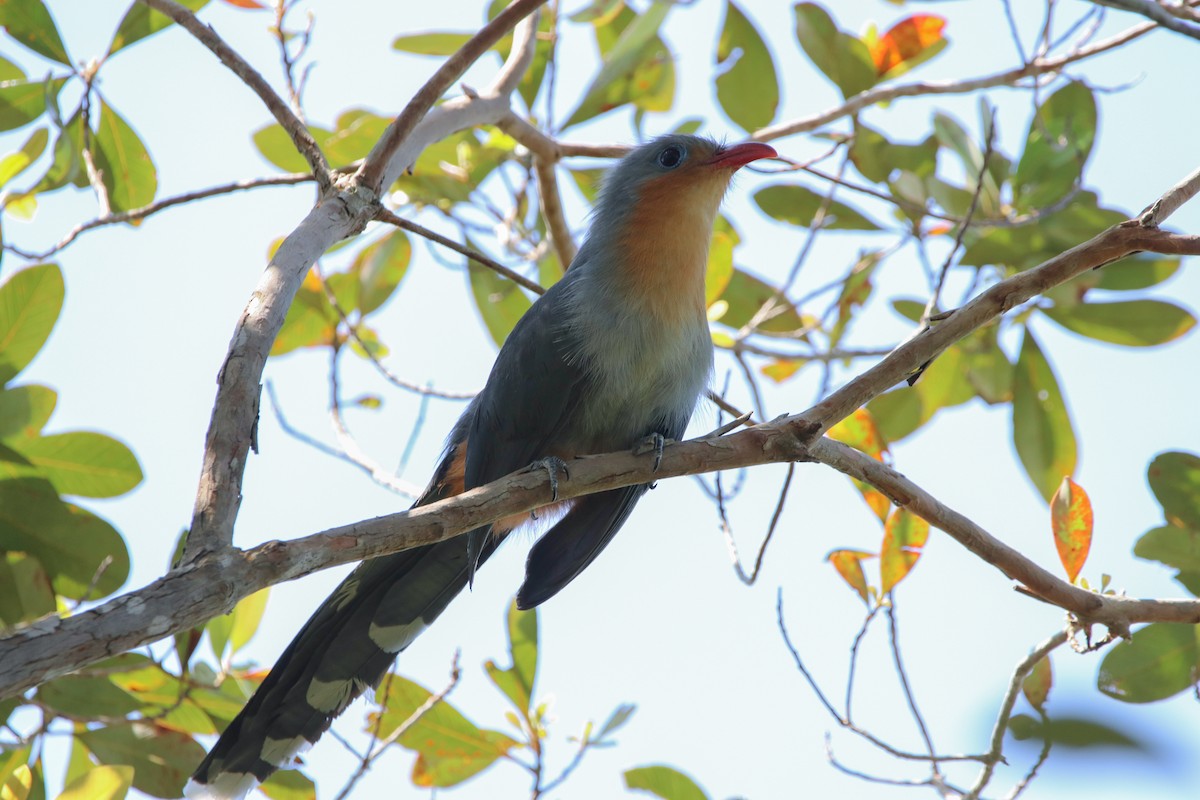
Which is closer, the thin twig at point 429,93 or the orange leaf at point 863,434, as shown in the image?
the thin twig at point 429,93

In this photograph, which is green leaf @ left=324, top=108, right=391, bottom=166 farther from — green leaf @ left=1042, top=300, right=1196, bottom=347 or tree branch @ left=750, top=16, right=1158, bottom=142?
green leaf @ left=1042, top=300, right=1196, bottom=347

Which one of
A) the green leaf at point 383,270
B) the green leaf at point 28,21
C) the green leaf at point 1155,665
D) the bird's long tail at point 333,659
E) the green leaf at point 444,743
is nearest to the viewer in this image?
→ the bird's long tail at point 333,659

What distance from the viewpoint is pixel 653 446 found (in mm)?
3533

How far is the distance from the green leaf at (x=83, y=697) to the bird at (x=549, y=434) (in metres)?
0.45

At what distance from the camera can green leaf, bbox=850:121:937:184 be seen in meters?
4.93

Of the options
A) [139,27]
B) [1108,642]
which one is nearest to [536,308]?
[139,27]

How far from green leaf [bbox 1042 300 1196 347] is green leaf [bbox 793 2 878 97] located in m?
1.45

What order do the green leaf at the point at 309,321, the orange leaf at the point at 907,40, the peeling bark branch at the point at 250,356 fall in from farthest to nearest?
the green leaf at the point at 309,321 → the orange leaf at the point at 907,40 → the peeling bark branch at the point at 250,356

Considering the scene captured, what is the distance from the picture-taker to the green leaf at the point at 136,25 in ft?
13.7

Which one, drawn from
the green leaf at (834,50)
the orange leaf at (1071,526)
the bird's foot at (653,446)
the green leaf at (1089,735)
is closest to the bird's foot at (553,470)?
the bird's foot at (653,446)

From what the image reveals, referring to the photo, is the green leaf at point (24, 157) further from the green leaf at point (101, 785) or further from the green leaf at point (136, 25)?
the green leaf at point (101, 785)

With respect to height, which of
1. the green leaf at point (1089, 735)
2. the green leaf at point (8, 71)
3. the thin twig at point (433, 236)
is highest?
the green leaf at point (8, 71)

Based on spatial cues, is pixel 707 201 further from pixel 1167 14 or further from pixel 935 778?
pixel 935 778

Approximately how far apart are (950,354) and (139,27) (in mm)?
4195
